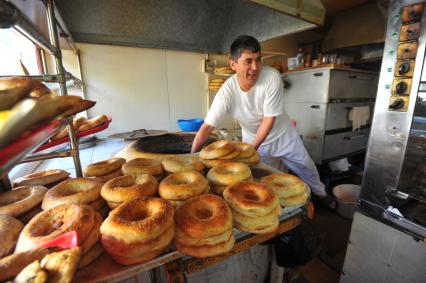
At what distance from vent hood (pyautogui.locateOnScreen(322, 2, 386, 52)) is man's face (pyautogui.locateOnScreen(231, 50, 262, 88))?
A: 91.0 inches

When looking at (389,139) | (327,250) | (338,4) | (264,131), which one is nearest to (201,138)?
(264,131)

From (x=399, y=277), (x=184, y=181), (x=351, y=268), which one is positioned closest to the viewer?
(x=184, y=181)

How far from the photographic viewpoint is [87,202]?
2.58ft

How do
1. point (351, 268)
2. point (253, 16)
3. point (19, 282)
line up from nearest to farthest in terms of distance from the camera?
1. point (19, 282)
2. point (351, 268)
3. point (253, 16)

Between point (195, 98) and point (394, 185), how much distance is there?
269cm

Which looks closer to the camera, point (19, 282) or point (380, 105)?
point (19, 282)

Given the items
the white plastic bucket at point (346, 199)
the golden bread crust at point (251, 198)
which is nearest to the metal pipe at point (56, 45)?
the golden bread crust at point (251, 198)

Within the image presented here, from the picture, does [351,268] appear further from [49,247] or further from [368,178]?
[49,247]

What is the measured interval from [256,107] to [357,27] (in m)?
2.48

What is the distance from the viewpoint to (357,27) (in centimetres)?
309

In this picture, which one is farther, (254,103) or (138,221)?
(254,103)

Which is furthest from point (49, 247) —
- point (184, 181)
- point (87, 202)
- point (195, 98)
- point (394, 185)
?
point (195, 98)

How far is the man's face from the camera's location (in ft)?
5.79

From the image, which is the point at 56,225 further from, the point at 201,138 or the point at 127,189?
the point at 201,138
